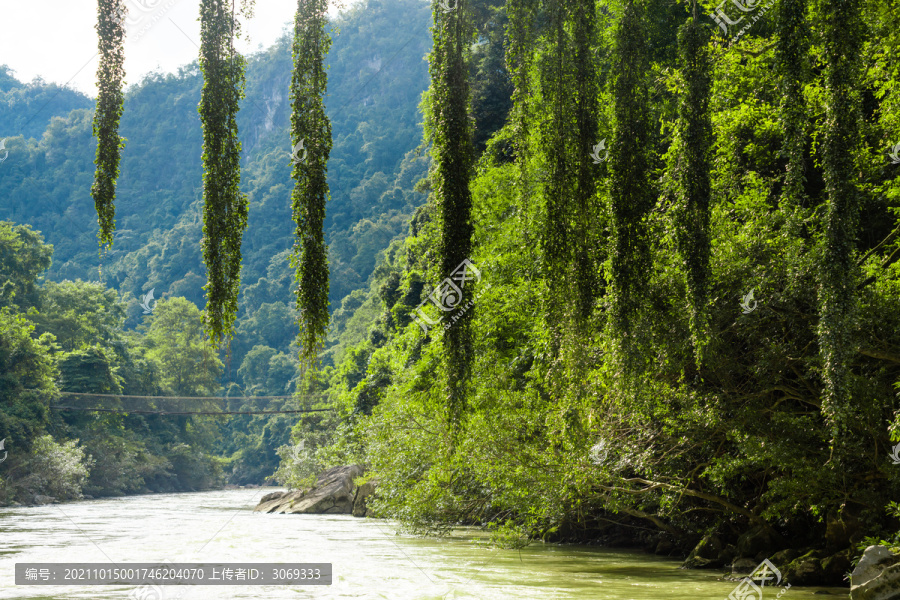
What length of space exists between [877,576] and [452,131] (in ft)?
23.3

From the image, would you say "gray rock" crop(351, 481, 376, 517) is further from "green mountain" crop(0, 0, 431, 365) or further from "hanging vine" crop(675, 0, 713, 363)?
"green mountain" crop(0, 0, 431, 365)

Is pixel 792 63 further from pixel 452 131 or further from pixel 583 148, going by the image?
pixel 452 131

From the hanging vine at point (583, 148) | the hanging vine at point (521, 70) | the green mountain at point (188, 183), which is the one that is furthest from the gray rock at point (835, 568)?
the green mountain at point (188, 183)

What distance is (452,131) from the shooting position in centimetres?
701

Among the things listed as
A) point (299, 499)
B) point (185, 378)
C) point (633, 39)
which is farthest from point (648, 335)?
point (185, 378)

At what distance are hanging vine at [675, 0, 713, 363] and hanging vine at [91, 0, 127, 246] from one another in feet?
16.8

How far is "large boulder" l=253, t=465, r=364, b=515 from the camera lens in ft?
114

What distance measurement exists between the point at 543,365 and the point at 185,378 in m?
70.8

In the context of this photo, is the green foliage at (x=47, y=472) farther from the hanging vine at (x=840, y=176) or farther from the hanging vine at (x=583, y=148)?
the hanging vine at (x=840, y=176)

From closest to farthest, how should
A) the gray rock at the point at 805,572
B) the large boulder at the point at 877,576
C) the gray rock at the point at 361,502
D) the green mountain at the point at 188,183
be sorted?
the large boulder at the point at 877,576
the gray rock at the point at 805,572
the gray rock at the point at 361,502
the green mountain at the point at 188,183

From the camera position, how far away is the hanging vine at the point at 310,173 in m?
6.02

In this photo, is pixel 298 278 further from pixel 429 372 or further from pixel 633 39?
pixel 429 372

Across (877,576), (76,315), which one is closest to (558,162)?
(877,576)

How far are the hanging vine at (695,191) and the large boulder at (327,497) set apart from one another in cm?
2848
